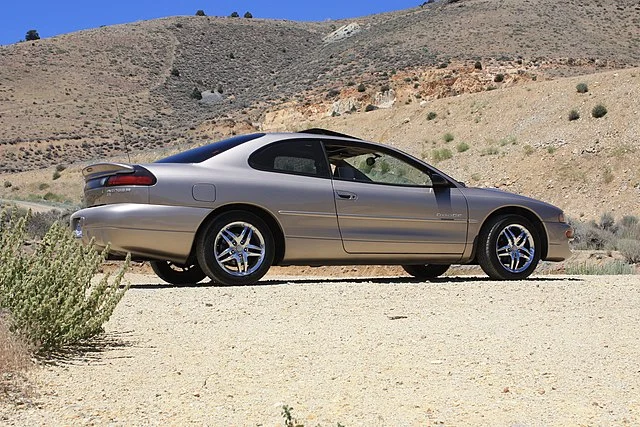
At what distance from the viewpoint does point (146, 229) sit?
8.08 meters

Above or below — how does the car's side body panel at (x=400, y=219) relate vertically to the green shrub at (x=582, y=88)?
below

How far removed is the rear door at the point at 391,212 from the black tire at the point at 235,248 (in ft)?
2.76

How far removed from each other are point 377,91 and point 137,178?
5169 centimetres

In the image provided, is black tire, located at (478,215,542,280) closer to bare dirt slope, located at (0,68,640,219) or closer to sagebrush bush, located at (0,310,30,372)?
sagebrush bush, located at (0,310,30,372)

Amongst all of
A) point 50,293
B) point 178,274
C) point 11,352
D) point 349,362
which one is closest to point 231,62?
point 178,274

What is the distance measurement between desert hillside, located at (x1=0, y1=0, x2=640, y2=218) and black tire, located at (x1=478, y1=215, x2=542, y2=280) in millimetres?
24340

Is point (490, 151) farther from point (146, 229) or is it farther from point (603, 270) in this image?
point (146, 229)

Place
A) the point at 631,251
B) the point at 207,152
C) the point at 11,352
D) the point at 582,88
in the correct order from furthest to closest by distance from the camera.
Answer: the point at 582,88 → the point at 631,251 → the point at 207,152 → the point at 11,352

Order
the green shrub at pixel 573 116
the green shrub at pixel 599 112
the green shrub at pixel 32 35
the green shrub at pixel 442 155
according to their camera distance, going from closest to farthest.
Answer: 1. the green shrub at pixel 599 112
2. the green shrub at pixel 573 116
3. the green shrub at pixel 442 155
4. the green shrub at pixel 32 35

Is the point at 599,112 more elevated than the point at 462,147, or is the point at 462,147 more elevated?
the point at 599,112

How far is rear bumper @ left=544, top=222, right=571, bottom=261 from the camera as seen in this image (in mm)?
9906

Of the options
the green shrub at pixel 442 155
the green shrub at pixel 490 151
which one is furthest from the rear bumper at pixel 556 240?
the green shrub at pixel 442 155

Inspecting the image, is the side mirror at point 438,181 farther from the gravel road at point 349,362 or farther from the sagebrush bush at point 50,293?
the sagebrush bush at point 50,293

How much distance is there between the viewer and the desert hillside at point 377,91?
1523 inches
